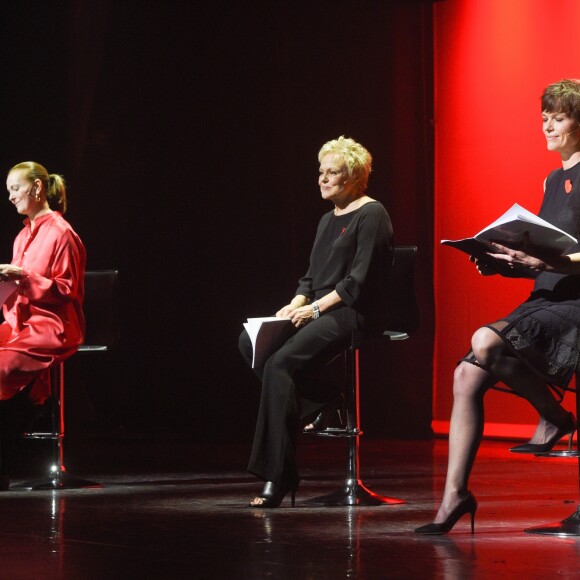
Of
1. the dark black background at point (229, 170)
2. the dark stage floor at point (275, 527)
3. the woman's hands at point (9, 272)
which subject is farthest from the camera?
the dark black background at point (229, 170)

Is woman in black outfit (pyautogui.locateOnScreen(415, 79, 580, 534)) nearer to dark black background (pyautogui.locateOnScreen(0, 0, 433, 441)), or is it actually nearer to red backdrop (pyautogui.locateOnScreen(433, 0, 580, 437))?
red backdrop (pyautogui.locateOnScreen(433, 0, 580, 437))

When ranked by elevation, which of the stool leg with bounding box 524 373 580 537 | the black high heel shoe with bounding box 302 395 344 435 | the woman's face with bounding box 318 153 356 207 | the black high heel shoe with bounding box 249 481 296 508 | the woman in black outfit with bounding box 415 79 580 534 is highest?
the woman's face with bounding box 318 153 356 207

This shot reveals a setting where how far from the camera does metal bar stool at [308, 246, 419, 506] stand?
3830 millimetres

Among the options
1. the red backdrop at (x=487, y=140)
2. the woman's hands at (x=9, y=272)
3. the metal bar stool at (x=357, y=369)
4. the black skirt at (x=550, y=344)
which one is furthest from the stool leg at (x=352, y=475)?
the red backdrop at (x=487, y=140)

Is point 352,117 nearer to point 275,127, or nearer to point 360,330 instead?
point 275,127

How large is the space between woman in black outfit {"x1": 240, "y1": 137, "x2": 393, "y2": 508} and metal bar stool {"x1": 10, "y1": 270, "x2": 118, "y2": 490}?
0.91 metres

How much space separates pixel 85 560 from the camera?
265cm

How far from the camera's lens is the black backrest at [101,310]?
4.72 m

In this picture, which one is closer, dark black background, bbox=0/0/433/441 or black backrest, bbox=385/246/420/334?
black backrest, bbox=385/246/420/334

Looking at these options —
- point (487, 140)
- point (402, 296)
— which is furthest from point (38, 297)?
point (487, 140)

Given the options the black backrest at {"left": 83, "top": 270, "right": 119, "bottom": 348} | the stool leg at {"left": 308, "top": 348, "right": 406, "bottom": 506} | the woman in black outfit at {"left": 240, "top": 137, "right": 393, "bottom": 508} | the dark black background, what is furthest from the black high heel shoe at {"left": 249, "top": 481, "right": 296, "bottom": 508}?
the dark black background

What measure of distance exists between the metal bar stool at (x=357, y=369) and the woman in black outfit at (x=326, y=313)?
0.24 feet

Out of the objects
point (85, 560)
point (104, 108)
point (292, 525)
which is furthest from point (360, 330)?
point (104, 108)

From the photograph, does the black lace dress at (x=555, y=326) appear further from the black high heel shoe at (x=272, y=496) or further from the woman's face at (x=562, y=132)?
the black high heel shoe at (x=272, y=496)
